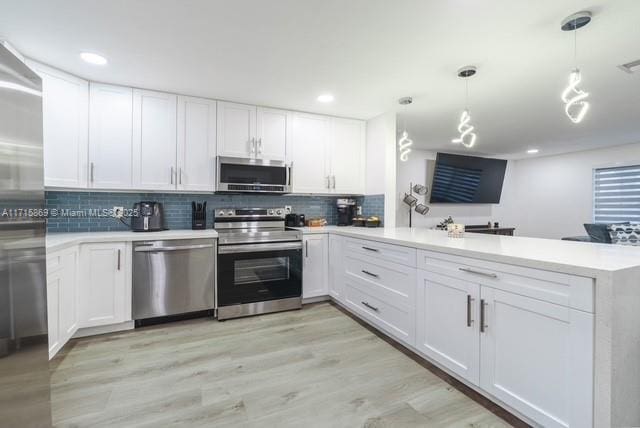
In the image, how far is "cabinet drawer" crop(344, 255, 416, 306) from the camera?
2170 mm

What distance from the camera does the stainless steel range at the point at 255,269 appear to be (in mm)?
2855

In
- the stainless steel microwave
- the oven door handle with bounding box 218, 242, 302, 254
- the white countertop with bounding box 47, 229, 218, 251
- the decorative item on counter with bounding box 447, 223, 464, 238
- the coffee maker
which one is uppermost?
the stainless steel microwave

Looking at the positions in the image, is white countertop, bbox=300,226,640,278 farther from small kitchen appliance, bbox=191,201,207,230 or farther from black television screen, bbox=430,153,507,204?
black television screen, bbox=430,153,507,204

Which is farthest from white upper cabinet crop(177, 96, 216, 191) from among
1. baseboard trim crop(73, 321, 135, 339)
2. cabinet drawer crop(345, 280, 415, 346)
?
cabinet drawer crop(345, 280, 415, 346)

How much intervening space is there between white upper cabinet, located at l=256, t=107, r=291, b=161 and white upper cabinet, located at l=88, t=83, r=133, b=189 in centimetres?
128

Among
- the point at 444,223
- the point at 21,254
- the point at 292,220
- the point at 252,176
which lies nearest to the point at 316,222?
the point at 292,220

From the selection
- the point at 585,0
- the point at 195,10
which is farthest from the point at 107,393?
the point at 585,0

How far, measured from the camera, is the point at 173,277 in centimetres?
270

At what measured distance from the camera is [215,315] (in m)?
2.91

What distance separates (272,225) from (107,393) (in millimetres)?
2176

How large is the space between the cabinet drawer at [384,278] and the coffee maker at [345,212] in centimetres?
90

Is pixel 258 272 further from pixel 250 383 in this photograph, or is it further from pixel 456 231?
pixel 456 231

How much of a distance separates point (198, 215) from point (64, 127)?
135 cm

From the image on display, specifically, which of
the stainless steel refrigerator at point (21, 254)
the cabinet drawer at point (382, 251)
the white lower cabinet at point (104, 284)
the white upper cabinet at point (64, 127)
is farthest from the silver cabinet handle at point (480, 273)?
the white upper cabinet at point (64, 127)
